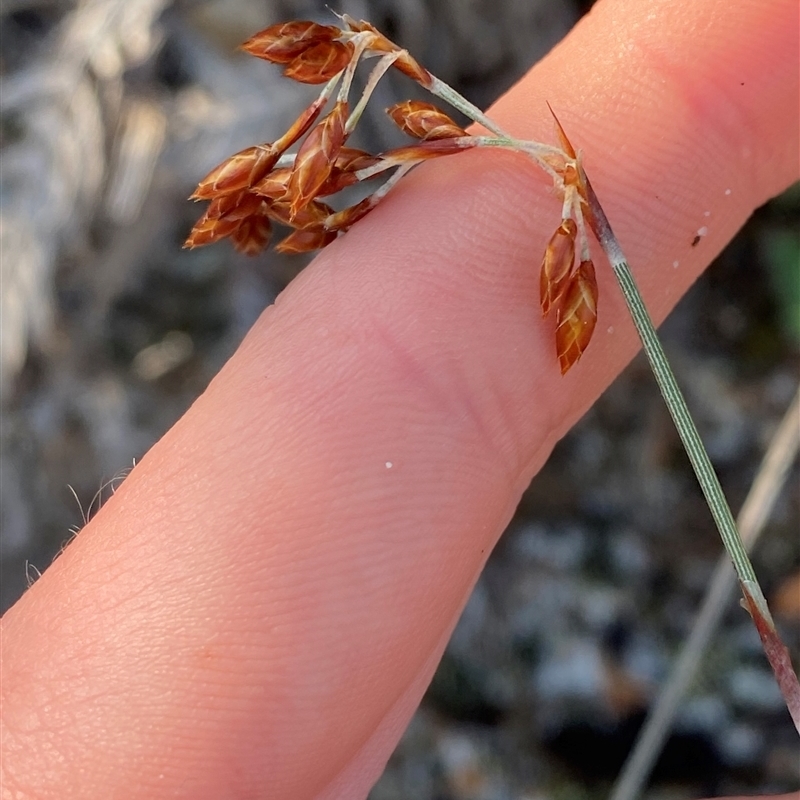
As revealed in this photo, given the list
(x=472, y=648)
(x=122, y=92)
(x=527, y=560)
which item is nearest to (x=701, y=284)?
(x=527, y=560)

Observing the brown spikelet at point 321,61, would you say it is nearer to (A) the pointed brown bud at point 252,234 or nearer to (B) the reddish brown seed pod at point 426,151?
(B) the reddish brown seed pod at point 426,151

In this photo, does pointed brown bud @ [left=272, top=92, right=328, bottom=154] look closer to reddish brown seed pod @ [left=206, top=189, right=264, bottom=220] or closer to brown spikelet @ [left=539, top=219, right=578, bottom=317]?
reddish brown seed pod @ [left=206, top=189, right=264, bottom=220]

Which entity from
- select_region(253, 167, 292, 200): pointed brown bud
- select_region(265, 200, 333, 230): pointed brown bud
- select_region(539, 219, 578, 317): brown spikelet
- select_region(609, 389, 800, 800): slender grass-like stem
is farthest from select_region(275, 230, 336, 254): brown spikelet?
select_region(609, 389, 800, 800): slender grass-like stem

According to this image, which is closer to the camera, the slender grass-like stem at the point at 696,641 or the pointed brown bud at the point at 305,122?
the pointed brown bud at the point at 305,122

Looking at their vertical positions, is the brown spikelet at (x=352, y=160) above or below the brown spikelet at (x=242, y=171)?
below

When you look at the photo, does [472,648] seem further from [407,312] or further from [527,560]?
[407,312]

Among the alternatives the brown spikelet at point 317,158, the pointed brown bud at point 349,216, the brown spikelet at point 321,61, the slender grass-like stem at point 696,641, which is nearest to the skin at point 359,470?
the pointed brown bud at point 349,216
